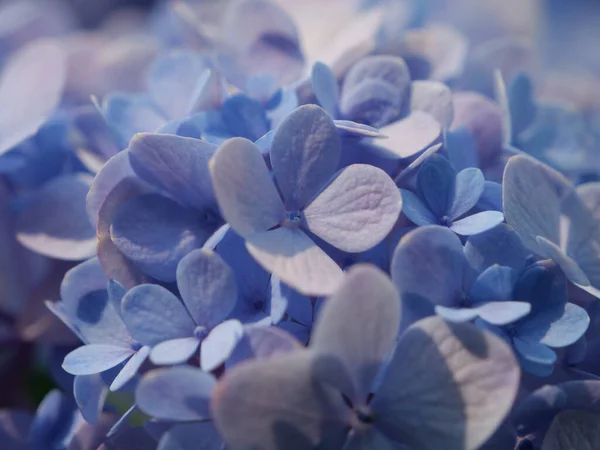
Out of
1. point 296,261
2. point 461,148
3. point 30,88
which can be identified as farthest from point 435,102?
point 30,88

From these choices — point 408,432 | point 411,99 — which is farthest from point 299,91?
point 408,432

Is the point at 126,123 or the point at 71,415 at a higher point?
the point at 126,123

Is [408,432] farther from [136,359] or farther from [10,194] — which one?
[10,194]

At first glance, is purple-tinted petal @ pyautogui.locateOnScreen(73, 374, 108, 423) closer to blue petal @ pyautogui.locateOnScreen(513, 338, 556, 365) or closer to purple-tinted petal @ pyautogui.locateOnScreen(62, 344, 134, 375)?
purple-tinted petal @ pyautogui.locateOnScreen(62, 344, 134, 375)

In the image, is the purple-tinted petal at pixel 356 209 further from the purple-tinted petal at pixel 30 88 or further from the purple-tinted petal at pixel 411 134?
the purple-tinted petal at pixel 30 88

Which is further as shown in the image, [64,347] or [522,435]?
[64,347]

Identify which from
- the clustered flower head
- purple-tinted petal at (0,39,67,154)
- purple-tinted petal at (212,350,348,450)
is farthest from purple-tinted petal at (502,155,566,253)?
purple-tinted petal at (0,39,67,154)

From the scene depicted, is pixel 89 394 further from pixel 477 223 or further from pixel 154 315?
pixel 477 223
